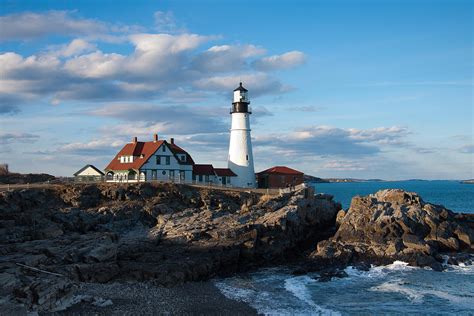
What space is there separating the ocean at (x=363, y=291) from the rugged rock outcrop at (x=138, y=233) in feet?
7.85

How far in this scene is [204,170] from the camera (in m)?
50.3

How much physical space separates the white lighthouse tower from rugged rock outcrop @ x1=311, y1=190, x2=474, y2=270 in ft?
56.5

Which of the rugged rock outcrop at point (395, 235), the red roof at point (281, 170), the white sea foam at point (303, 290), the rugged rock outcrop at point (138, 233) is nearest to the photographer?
the white sea foam at point (303, 290)

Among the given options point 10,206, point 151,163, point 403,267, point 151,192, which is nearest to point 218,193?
point 151,192

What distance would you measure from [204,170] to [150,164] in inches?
246

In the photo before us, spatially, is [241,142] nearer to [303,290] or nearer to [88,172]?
[88,172]

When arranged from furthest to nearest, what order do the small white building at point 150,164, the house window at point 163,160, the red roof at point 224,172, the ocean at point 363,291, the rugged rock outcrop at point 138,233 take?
the red roof at point 224,172
the house window at point 163,160
the small white building at point 150,164
the rugged rock outcrop at point 138,233
the ocean at point 363,291

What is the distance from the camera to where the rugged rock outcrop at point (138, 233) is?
76.4 ft

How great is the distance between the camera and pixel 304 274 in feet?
85.4

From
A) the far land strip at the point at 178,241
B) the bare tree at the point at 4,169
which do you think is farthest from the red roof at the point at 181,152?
the bare tree at the point at 4,169

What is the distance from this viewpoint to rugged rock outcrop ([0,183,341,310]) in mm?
23281

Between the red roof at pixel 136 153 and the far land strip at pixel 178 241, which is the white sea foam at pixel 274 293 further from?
the red roof at pixel 136 153

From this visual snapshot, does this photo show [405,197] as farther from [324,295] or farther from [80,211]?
[80,211]

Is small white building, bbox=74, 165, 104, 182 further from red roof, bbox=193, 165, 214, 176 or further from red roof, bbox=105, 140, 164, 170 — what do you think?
red roof, bbox=193, 165, 214, 176
